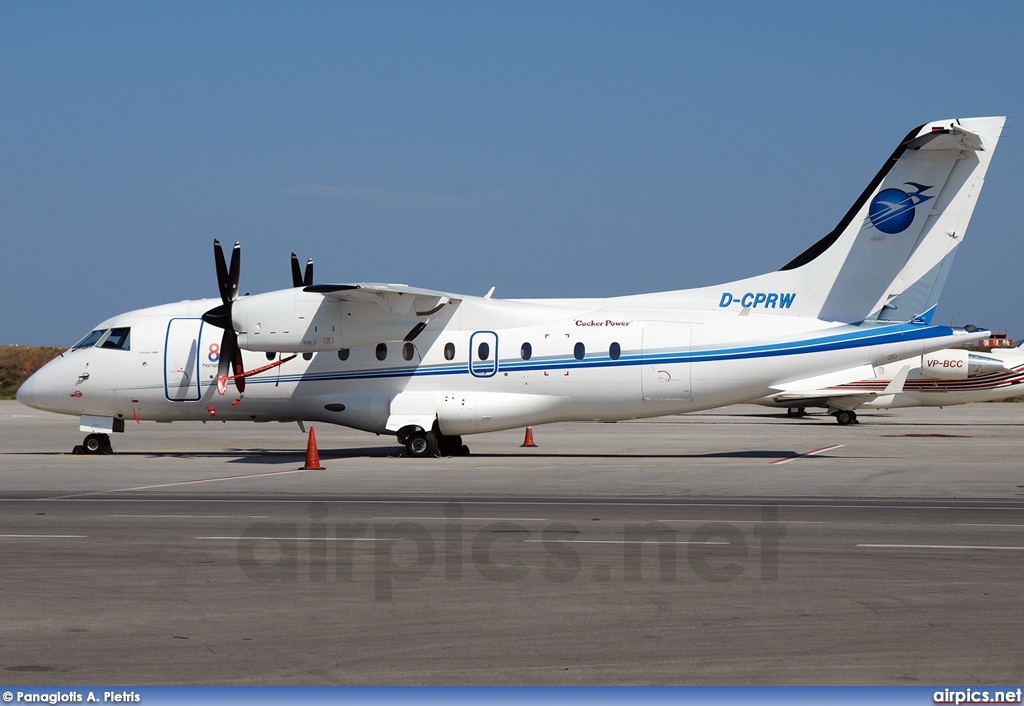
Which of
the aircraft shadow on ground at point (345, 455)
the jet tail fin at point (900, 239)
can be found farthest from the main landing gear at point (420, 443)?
the jet tail fin at point (900, 239)

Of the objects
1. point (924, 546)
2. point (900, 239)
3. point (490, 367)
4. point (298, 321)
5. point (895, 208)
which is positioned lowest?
point (924, 546)

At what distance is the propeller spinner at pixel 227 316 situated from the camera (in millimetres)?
23844

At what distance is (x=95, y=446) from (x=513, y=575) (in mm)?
19784

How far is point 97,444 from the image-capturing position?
87.6ft

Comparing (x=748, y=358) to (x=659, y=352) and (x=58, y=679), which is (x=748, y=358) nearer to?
(x=659, y=352)

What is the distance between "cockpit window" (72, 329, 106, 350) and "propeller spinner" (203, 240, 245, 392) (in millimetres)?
3783

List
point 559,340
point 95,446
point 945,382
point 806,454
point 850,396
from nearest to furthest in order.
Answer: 1. point 559,340
2. point 806,454
3. point 95,446
4. point 850,396
5. point 945,382

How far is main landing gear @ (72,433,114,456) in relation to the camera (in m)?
26.5

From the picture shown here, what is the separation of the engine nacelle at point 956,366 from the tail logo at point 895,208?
21.1 m

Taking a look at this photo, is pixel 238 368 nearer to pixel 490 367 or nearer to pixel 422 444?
pixel 422 444

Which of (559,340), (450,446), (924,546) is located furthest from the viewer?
(450,446)

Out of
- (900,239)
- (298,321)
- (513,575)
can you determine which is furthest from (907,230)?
(513,575)

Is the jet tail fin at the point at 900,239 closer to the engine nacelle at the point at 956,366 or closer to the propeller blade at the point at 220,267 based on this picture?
the propeller blade at the point at 220,267
